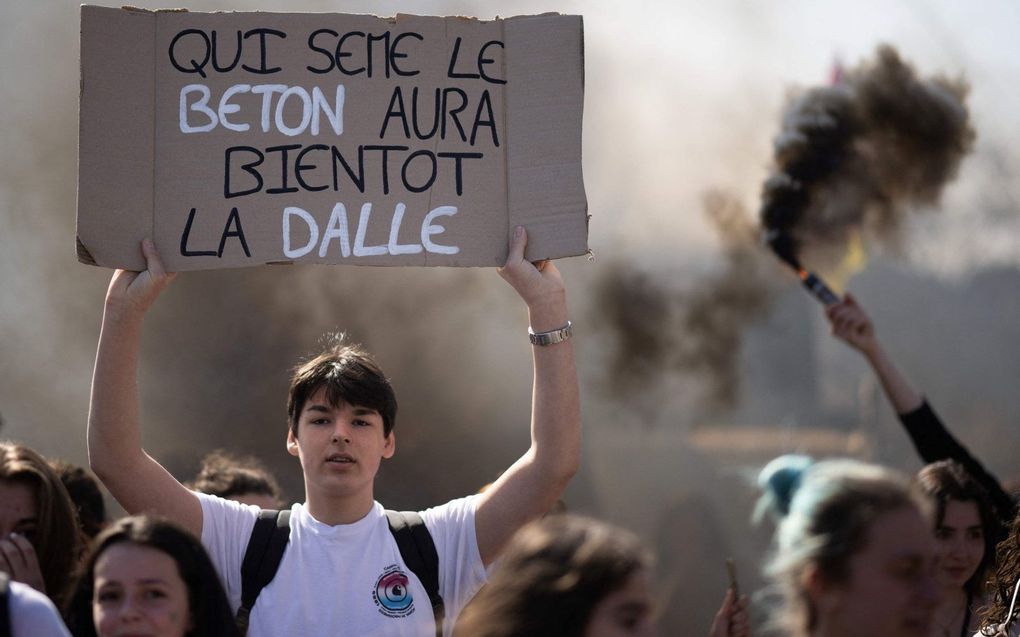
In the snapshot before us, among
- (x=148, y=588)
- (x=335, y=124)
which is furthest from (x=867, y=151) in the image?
(x=148, y=588)

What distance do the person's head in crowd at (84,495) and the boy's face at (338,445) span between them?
93cm

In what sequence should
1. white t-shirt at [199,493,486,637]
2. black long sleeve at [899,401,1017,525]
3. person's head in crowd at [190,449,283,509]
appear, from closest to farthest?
white t-shirt at [199,493,486,637] < black long sleeve at [899,401,1017,525] < person's head in crowd at [190,449,283,509]

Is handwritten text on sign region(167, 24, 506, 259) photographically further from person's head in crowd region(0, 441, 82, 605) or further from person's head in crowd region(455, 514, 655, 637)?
person's head in crowd region(455, 514, 655, 637)

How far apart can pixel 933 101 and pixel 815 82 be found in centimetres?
99

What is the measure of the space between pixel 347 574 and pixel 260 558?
0.63 feet

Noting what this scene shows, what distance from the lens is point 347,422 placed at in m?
2.64

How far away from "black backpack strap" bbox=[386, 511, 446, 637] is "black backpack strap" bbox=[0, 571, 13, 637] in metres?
0.85

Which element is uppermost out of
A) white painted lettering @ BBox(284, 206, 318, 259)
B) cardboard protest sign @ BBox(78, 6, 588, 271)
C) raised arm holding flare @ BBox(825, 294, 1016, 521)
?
cardboard protest sign @ BBox(78, 6, 588, 271)

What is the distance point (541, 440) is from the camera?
263 centimetres

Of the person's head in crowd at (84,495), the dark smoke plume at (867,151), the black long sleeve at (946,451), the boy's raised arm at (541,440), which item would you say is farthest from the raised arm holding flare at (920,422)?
the dark smoke plume at (867,151)

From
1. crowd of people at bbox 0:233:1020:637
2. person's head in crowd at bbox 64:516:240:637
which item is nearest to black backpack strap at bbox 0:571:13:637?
crowd of people at bbox 0:233:1020:637

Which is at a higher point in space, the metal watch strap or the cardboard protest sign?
the cardboard protest sign

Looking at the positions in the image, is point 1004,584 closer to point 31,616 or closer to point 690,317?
point 31,616

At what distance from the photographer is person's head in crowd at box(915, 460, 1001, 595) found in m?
3.12
